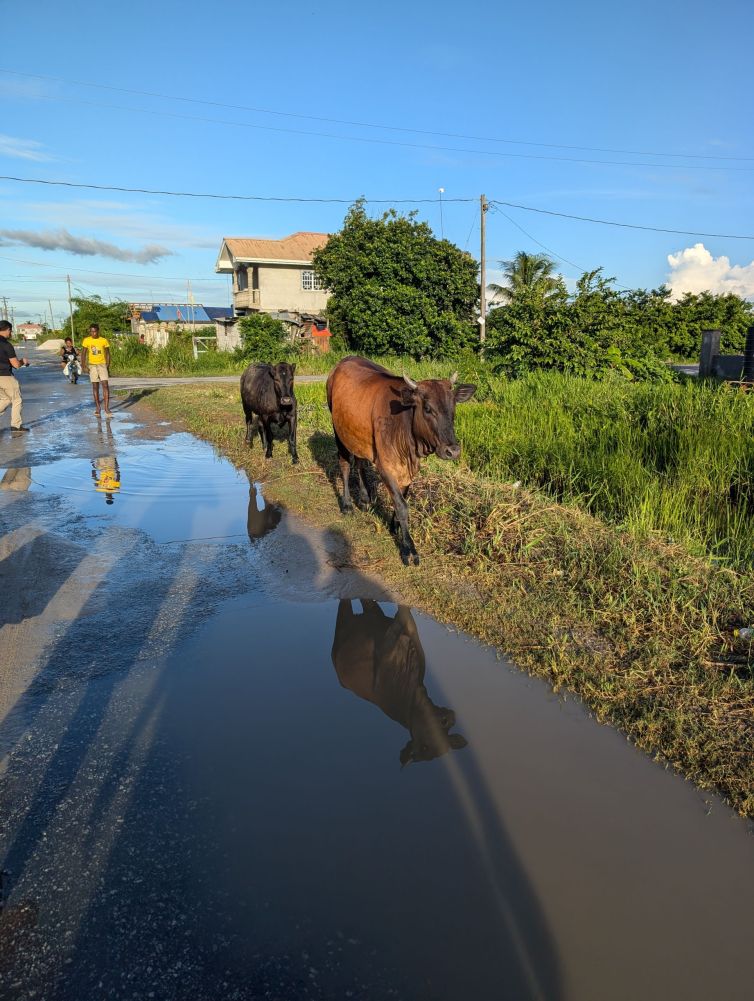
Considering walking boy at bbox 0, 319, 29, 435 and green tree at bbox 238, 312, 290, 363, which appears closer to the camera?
walking boy at bbox 0, 319, 29, 435

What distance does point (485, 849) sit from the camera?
8.31 ft

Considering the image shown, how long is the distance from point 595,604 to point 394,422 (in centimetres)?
242

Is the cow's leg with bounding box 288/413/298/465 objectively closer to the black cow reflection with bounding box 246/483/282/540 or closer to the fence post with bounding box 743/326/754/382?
the black cow reflection with bounding box 246/483/282/540

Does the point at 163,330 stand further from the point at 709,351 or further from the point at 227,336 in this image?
the point at 709,351

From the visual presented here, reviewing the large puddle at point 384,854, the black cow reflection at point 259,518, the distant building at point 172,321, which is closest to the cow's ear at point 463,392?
the black cow reflection at point 259,518

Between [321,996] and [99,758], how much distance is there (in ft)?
5.01

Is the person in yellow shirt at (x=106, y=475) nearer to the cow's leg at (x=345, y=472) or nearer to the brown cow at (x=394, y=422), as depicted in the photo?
the cow's leg at (x=345, y=472)

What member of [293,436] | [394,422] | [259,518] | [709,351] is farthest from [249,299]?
[394,422]

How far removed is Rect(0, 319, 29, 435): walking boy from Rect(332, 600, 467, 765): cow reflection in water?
9.63m

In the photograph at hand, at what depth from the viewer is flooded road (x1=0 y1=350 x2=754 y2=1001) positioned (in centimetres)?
207

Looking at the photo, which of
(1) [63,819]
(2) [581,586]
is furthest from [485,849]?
(2) [581,586]

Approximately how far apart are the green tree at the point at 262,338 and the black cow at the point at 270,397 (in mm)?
20338

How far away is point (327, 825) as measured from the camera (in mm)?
2609

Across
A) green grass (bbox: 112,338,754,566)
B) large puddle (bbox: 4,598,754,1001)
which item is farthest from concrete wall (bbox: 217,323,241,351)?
large puddle (bbox: 4,598,754,1001)
